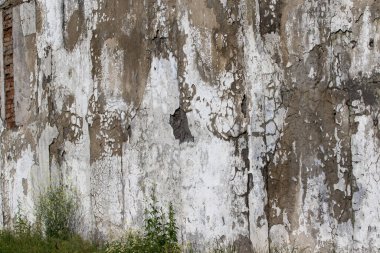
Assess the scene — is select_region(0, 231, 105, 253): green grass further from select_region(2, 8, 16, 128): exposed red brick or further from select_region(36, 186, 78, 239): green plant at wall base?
select_region(2, 8, 16, 128): exposed red brick

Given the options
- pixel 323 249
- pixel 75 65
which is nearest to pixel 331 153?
pixel 323 249

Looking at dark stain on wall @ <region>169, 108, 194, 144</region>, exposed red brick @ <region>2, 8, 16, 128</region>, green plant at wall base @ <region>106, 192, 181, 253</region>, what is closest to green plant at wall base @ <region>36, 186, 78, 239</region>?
green plant at wall base @ <region>106, 192, 181, 253</region>

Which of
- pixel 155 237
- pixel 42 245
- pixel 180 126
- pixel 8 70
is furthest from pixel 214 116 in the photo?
pixel 8 70

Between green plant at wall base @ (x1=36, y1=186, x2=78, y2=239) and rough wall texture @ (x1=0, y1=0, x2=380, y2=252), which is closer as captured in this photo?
rough wall texture @ (x1=0, y1=0, x2=380, y2=252)

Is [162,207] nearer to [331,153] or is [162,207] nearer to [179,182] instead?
[179,182]

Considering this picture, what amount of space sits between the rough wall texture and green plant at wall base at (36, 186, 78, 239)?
165 millimetres

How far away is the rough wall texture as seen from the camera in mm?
5273

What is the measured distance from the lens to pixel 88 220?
7.40 meters

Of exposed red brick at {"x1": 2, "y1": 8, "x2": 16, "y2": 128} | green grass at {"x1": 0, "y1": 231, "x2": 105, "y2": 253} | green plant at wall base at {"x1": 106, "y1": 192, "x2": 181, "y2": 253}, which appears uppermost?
exposed red brick at {"x1": 2, "y1": 8, "x2": 16, "y2": 128}

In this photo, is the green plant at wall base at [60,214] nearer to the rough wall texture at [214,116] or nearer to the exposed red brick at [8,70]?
the rough wall texture at [214,116]

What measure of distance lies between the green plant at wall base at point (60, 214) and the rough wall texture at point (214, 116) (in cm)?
17

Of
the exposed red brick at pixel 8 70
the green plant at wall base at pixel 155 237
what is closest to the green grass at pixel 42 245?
the green plant at wall base at pixel 155 237

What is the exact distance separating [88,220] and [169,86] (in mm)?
1733

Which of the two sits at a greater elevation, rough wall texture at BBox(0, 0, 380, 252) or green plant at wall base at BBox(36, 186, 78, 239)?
rough wall texture at BBox(0, 0, 380, 252)
